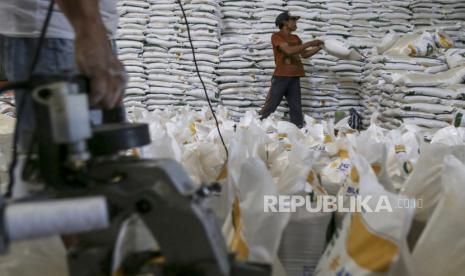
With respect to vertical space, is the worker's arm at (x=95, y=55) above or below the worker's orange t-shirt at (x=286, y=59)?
above

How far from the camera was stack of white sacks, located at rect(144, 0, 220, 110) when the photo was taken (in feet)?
11.8

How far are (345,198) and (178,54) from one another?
303 centimetres

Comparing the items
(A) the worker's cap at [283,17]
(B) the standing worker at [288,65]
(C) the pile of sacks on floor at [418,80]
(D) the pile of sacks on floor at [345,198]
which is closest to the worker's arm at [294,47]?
(B) the standing worker at [288,65]

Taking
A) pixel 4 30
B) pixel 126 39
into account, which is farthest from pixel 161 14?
pixel 4 30

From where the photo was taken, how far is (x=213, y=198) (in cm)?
95

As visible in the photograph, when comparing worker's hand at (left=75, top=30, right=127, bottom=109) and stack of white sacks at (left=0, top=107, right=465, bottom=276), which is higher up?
worker's hand at (left=75, top=30, right=127, bottom=109)

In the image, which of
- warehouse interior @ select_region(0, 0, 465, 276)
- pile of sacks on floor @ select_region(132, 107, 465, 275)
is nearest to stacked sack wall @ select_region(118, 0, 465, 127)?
warehouse interior @ select_region(0, 0, 465, 276)

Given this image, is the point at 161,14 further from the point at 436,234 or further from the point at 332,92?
the point at 436,234

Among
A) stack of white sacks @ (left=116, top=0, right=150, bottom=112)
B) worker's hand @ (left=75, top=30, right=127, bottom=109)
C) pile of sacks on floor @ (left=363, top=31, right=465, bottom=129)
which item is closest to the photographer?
worker's hand @ (left=75, top=30, right=127, bottom=109)

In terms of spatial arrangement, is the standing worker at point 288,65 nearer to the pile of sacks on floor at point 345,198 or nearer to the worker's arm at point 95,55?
the pile of sacks on floor at point 345,198

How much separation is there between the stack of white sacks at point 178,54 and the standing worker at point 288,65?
1.72 ft

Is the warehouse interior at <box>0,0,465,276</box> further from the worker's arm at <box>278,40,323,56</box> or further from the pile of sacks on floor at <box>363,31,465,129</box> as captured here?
the worker's arm at <box>278,40,323,56</box>

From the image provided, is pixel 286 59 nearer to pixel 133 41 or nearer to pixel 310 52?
pixel 310 52

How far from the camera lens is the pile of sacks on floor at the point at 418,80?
2.22m
